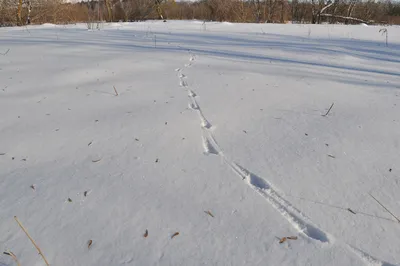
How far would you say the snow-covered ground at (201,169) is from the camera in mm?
963

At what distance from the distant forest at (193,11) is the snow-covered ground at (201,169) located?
1114 cm

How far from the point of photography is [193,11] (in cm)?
2039

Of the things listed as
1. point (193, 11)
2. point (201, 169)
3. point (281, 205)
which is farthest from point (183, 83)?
point (193, 11)

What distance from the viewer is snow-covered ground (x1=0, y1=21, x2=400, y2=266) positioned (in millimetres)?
963

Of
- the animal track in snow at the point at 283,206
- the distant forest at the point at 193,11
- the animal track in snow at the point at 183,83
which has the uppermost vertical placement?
the distant forest at the point at 193,11

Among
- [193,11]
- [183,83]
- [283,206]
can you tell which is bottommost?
[283,206]

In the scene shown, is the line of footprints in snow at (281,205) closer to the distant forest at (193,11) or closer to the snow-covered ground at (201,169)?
the snow-covered ground at (201,169)

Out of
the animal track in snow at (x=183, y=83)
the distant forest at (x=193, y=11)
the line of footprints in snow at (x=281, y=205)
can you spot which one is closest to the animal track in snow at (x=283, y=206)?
the line of footprints in snow at (x=281, y=205)

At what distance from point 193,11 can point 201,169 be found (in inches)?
841

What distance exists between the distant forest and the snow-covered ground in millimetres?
11135

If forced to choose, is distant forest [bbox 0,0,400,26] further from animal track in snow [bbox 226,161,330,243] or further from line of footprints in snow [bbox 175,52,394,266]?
animal track in snow [bbox 226,161,330,243]

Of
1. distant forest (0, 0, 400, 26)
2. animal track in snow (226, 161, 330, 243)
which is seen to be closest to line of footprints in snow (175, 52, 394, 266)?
animal track in snow (226, 161, 330, 243)

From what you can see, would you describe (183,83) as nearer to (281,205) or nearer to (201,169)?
(201,169)

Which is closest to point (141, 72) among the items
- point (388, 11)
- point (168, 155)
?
point (168, 155)
